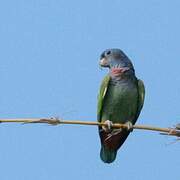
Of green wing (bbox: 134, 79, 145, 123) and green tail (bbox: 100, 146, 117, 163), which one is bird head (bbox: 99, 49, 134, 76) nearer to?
green wing (bbox: 134, 79, 145, 123)

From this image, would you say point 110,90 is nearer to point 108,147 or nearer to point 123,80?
point 123,80

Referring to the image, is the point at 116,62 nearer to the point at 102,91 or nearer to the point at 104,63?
the point at 104,63

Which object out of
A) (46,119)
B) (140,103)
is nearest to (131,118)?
(140,103)

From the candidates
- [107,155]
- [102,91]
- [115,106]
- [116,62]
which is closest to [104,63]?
[116,62]

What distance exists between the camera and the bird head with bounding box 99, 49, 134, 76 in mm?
6582

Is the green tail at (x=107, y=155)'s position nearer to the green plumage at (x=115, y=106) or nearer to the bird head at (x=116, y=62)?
the green plumage at (x=115, y=106)

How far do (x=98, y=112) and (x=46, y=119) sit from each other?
3.40m

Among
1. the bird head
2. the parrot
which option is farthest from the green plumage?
the bird head

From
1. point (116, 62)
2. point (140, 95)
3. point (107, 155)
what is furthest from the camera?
point (116, 62)

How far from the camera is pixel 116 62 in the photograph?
6.70m

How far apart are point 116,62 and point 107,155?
1.27 m

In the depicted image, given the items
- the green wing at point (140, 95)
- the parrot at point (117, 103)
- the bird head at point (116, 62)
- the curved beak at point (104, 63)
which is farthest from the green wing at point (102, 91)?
the green wing at point (140, 95)

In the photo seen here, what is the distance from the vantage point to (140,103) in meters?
6.60

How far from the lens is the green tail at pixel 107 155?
20.7 feet
